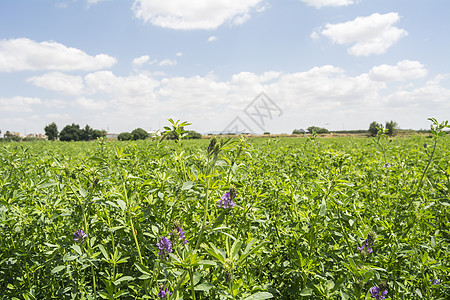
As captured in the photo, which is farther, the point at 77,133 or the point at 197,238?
the point at 77,133

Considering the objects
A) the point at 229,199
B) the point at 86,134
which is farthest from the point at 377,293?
the point at 86,134

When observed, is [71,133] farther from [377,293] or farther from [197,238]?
[377,293]

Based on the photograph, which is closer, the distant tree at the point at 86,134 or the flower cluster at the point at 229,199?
the flower cluster at the point at 229,199

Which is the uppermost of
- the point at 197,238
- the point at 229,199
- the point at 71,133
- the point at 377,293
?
the point at 71,133

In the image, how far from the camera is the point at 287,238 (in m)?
2.17

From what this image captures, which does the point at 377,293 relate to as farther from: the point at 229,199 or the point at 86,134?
the point at 86,134

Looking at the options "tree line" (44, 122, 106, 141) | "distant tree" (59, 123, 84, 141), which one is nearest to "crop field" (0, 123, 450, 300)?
"tree line" (44, 122, 106, 141)

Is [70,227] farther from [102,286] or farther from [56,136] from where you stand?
[56,136]

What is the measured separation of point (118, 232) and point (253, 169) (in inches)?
89.8

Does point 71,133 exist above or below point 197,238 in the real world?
above

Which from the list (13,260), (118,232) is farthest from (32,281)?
(118,232)

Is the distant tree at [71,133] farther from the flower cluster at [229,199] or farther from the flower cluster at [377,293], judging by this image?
the flower cluster at [377,293]

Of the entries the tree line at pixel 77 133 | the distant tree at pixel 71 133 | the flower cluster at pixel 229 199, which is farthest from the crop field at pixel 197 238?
the distant tree at pixel 71 133

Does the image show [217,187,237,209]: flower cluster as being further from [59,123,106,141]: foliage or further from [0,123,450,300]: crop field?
[59,123,106,141]: foliage
